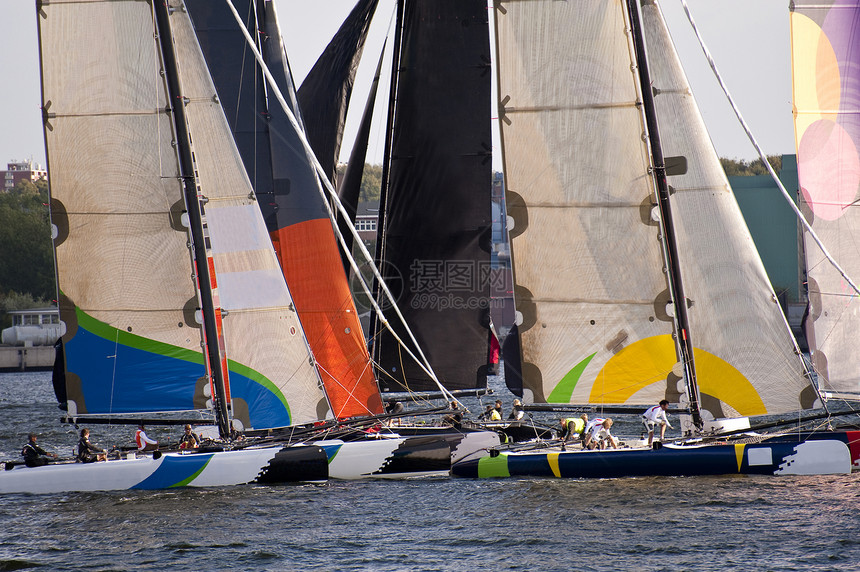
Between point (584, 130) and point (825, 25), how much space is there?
5.23m

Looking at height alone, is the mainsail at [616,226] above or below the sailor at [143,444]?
above

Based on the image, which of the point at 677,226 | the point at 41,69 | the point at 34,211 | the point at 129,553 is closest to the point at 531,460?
the point at 677,226

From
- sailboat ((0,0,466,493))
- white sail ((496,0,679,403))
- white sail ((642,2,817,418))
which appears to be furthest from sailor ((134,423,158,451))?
white sail ((642,2,817,418))

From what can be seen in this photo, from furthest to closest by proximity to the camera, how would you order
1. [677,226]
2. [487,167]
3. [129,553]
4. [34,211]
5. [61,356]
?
[34,211] < [487,167] < [61,356] < [677,226] < [129,553]

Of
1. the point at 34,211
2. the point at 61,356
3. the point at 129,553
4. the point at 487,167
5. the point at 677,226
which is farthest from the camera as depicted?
the point at 34,211

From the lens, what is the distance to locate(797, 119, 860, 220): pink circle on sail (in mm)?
20250

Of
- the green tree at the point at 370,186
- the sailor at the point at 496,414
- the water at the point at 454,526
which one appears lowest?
the water at the point at 454,526

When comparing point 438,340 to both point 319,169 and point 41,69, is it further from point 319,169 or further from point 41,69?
point 41,69

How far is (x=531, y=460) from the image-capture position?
→ 1931 centimetres


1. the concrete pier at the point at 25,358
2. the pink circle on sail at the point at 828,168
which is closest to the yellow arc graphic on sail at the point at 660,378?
the pink circle on sail at the point at 828,168

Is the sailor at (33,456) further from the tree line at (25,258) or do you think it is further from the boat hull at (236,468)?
the tree line at (25,258)

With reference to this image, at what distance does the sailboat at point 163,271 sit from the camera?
65.0ft

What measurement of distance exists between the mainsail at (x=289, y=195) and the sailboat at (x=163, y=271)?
1.51 meters

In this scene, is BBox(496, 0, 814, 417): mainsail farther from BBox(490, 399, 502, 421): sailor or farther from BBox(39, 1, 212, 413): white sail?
BBox(39, 1, 212, 413): white sail
